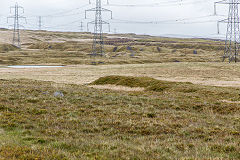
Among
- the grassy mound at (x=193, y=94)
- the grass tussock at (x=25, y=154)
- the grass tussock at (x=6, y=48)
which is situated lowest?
the grassy mound at (x=193, y=94)

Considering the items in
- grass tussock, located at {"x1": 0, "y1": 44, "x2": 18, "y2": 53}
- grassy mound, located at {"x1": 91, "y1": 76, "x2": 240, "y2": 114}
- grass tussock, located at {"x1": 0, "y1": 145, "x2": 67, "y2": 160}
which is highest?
grass tussock, located at {"x1": 0, "y1": 44, "x2": 18, "y2": 53}

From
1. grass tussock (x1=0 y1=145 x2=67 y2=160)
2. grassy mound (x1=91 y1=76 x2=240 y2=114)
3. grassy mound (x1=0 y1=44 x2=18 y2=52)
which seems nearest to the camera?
grass tussock (x1=0 y1=145 x2=67 y2=160)

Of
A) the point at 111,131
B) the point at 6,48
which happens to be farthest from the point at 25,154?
the point at 6,48

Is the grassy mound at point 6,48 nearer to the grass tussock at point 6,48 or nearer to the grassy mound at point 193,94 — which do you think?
the grass tussock at point 6,48

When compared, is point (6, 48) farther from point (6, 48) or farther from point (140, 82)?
point (140, 82)

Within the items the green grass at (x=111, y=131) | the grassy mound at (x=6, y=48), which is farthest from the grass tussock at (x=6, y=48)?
the green grass at (x=111, y=131)

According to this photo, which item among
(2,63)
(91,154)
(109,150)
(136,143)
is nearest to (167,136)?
(136,143)

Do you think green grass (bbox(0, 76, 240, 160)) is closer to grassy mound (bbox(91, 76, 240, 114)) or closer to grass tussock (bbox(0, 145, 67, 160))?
grass tussock (bbox(0, 145, 67, 160))

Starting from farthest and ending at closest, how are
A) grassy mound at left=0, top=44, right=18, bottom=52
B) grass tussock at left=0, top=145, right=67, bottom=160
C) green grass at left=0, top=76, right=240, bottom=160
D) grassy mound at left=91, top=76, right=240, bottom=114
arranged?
grassy mound at left=0, top=44, right=18, bottom=52 → grassy mound at left=91, top=76, right=240, bottom=114 → green grass at left=0, top=76, right=240, bottom=160 → grass tussock at left=0, top=145, right=67, bottom=160

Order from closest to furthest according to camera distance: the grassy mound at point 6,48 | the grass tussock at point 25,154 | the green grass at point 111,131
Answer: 1. the grass tussock at point 25,154
2. the green grass at point 111,131
3. the grassy mound at point 6,48

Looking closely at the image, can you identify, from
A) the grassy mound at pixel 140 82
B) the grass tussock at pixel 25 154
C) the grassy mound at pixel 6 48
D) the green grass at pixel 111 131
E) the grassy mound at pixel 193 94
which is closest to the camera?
the grass tussock at pixel 25 154

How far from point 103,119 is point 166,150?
20.4ft

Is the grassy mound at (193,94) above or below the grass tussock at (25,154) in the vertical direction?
below

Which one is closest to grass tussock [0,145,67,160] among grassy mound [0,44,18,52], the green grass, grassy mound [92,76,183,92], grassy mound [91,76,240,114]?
the green grass
